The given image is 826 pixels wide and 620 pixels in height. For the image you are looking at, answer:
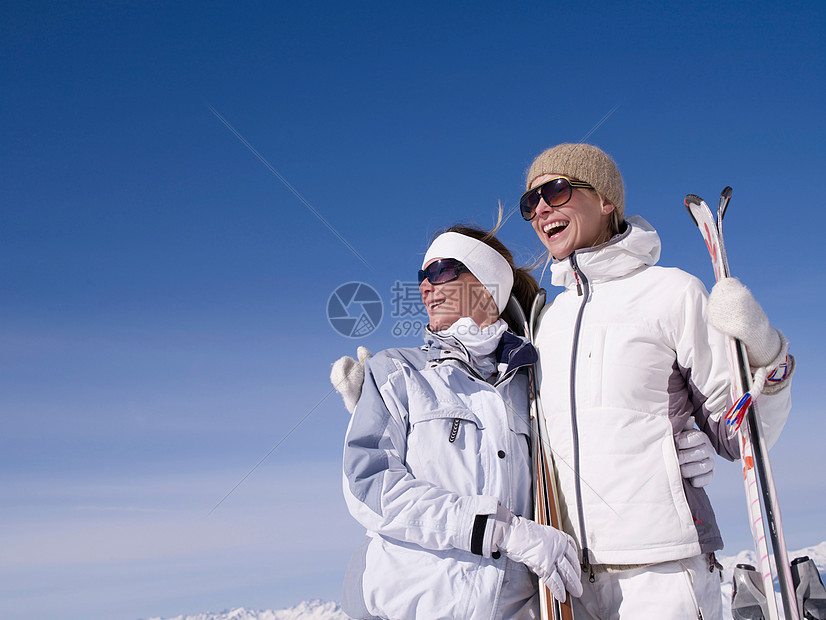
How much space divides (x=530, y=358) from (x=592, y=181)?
1.16m

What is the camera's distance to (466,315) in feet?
12.6

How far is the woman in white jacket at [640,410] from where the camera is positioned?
9.10 ft

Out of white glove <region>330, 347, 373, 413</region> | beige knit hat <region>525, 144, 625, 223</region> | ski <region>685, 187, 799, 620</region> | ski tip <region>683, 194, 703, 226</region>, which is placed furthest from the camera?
beige knit hat <region>525, 144, 625, 223</region>

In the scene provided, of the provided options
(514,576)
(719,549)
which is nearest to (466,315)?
(514,576)

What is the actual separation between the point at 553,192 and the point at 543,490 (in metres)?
1.74

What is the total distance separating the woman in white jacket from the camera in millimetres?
2773

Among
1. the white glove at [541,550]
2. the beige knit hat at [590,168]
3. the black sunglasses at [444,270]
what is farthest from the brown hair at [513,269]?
the white glove at [541,550]

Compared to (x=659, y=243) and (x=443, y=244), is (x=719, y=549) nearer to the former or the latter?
(x=659, y=243)

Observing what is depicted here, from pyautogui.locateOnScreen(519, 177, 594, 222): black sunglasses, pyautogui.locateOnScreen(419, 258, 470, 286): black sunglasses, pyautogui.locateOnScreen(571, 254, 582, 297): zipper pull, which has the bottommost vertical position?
pyautogui.locateOnScreen(571, 254, 582, 297): zipper pull

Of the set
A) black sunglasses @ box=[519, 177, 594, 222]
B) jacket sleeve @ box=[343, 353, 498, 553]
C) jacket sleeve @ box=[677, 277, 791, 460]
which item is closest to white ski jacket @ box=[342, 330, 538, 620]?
jacket sleeve @ box=[343, 353, 498, 553]

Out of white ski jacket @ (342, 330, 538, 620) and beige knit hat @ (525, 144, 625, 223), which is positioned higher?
beige knit hat @ (525, 144, 625, 223)

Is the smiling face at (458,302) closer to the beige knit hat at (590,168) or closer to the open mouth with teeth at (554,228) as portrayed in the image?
the open mouth with teeth at (554,228)

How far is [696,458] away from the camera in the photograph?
2912 mm

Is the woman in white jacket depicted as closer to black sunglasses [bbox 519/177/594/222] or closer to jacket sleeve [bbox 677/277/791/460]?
jacket sleeve [bbox 677/277/791/460]
